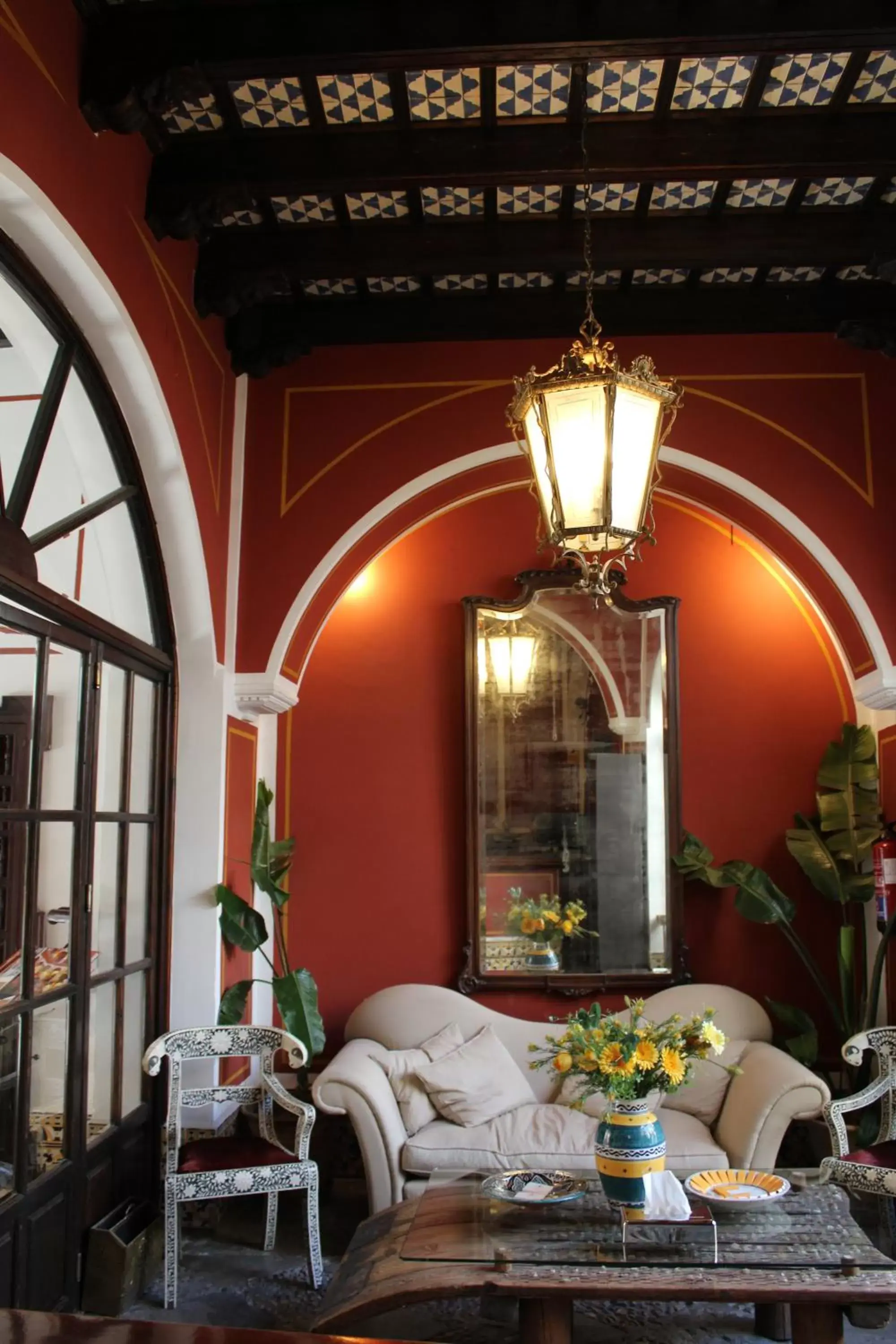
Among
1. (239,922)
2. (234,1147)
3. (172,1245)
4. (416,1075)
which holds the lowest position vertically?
(172,1245)

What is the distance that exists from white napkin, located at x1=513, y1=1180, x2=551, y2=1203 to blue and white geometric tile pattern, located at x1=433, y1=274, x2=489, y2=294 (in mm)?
3827

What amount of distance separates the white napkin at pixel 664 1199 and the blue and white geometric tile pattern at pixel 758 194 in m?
3.71

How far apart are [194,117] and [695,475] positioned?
2762mm

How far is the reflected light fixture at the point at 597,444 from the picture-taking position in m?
2.96

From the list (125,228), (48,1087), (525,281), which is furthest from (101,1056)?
(525,281)

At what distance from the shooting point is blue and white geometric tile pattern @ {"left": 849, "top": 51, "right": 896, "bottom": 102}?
11.7ft

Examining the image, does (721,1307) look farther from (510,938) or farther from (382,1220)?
(510,938)

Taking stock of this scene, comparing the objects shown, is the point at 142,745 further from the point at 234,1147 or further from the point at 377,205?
the point at 377,205

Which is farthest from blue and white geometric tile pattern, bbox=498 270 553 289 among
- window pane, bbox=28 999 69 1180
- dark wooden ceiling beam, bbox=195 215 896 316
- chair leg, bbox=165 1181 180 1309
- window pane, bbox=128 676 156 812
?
chair leg, bbox=165 1181 180 1309

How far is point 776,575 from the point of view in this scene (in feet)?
19.8

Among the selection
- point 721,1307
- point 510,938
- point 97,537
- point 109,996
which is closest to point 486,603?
point 510,938

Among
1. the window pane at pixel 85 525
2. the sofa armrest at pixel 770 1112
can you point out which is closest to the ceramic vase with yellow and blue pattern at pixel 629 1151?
the sofa armrest at pixel 770 1112

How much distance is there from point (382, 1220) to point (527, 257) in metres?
3.84

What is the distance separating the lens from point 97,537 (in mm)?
4156
